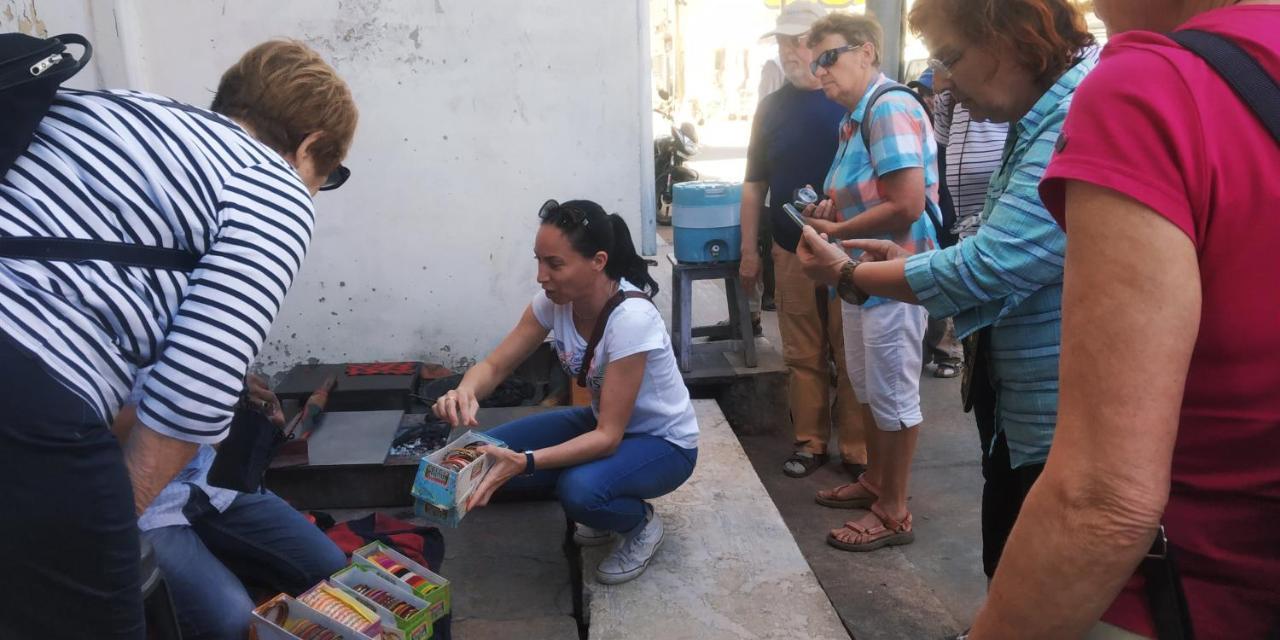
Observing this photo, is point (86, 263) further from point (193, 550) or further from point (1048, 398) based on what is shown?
point (1048, 398)

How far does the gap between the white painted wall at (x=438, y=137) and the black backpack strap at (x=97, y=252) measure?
315 centimetres

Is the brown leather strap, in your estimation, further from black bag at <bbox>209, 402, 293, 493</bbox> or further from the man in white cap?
the man in white cap

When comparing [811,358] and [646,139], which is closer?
[811,358]

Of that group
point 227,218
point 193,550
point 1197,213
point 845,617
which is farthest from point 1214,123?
point 845,617

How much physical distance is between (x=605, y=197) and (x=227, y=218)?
128 inches

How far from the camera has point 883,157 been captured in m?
3.19

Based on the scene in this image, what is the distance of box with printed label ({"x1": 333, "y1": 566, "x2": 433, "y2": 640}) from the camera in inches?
88.2

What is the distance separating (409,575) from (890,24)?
3.95 m

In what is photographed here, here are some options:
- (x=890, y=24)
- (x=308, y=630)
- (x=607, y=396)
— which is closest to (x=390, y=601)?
(x=308, y=630)

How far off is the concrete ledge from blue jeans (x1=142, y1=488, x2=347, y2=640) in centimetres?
87

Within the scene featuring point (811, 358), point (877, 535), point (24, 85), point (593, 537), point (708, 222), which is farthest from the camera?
point (708, 222)

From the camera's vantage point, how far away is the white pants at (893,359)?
3.31 meters

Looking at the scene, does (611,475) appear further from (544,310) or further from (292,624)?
(292,624)

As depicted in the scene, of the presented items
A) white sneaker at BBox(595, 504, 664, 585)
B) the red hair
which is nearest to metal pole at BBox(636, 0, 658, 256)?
white sneaker at BBox(595, 504, 664, 585)
